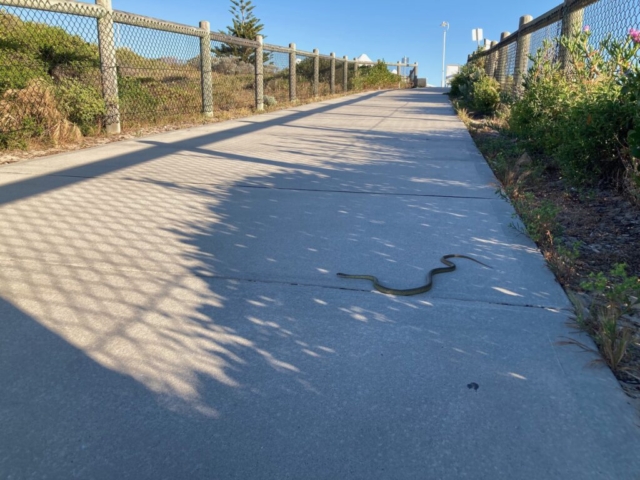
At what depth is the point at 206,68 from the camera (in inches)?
467

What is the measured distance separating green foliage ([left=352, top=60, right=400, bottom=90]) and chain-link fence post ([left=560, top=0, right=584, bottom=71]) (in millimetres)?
21444

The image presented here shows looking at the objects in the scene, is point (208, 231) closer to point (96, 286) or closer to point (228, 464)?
point (96, 286)

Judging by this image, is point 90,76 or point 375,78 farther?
point 375,78

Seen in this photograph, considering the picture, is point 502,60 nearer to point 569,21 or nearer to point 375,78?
point 569,21

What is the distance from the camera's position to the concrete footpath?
1826mm

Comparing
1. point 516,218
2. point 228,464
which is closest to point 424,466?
point 228,464

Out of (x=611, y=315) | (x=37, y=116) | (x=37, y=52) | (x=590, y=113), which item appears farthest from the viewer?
(x=37, y=52)

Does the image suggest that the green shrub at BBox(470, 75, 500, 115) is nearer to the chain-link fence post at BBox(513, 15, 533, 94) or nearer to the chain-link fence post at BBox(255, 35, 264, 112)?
the chain-link fence post at BBox(513, 15, 533, 94)

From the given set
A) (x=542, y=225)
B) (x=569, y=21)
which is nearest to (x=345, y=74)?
(x=569, y=21)

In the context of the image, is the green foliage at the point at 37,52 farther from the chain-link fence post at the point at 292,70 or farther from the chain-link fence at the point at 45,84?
the chain-link fence post at the point at 292,70

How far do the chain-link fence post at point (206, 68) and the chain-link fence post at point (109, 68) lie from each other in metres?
3.13

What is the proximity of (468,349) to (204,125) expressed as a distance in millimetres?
9319

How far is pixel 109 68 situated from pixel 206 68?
135 inches

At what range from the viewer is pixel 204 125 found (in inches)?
428
